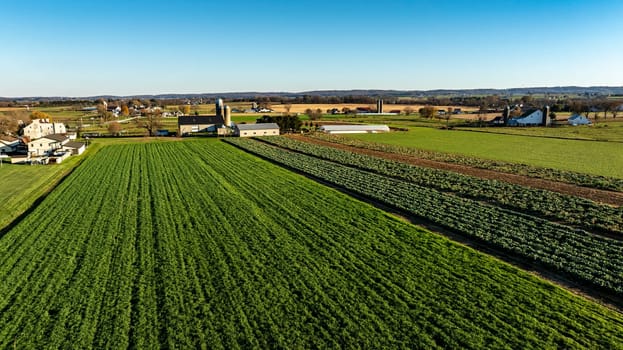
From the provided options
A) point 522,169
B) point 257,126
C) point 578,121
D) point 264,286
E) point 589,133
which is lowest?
point 264,286

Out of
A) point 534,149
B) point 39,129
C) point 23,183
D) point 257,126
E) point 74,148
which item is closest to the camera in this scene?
point 23,183

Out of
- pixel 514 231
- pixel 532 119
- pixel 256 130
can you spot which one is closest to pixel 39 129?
pixel 256 130

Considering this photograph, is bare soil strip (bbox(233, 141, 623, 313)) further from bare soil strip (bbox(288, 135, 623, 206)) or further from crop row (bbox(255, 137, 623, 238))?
bare soil strip (bbox(288, 135, 623, 206))

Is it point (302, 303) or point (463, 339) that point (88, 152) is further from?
point (463, 339)

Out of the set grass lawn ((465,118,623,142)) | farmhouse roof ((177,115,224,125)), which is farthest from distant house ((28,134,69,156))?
grass lawn ((465,118,623,142))

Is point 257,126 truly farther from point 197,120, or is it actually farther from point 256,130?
point 197,120

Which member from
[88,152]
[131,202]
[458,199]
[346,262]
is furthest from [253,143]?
[346,262]
